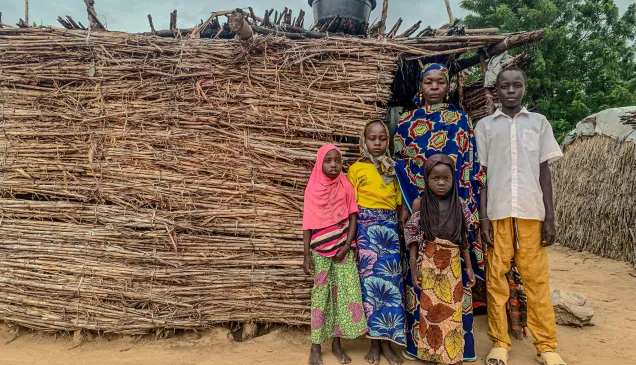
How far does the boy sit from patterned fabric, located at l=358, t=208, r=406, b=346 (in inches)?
25.9

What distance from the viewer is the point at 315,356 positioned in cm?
271

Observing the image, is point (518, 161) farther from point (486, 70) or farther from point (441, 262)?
point (486, 70)

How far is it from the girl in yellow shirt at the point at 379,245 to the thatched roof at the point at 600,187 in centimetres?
517

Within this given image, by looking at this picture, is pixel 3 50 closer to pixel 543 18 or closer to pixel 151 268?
pixel 151 268

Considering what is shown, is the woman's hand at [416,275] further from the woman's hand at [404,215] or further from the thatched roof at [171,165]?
the thatched roof at [171,165]

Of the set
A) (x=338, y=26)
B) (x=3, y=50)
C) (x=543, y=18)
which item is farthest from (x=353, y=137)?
(x=543, y=18)

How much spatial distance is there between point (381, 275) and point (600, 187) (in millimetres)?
6244

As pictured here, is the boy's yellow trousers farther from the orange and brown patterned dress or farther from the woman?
the orange and brown patterned dress

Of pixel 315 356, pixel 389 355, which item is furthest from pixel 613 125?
pixel 315 356

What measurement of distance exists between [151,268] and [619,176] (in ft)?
23.9

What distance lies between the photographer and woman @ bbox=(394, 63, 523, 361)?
272 cm

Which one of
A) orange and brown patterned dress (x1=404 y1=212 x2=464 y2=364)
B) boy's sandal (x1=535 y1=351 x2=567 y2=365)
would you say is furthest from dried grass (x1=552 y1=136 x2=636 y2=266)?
orange and brown patterned dress (x1=404 y1=212 x2=464 y2=364)

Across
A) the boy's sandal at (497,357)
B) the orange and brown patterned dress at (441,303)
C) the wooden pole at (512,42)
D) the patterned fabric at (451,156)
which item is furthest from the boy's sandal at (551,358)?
the wooden pole at (512,42)

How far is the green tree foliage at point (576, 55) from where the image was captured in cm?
1217
